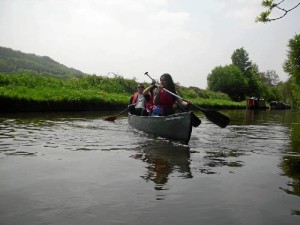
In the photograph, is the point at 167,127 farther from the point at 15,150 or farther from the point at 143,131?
the point at 15,150

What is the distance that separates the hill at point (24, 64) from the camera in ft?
204

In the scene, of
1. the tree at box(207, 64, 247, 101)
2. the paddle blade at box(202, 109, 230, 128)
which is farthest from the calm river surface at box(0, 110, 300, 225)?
the tree at box(207, 64, 247, 101)

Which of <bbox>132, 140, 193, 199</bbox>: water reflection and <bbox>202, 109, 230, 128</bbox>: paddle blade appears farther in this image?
<bbox>202, 109, 230, 128</bbox>: paddle blade

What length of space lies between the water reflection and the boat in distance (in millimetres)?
285

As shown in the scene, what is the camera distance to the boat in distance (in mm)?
9406

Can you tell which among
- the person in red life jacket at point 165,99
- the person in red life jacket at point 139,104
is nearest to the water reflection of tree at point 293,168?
the person in red life jacket at point 165,99

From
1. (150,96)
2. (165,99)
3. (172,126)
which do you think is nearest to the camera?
(172,126)

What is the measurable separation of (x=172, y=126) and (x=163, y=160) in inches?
105

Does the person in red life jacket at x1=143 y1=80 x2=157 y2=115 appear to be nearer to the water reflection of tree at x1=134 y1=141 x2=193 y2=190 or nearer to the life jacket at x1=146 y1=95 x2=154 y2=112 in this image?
the life jacket at x1=146 y1=95 x2=154 y2=112

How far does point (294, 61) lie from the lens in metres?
42.8

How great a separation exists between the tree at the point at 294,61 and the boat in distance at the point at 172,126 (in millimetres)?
35716

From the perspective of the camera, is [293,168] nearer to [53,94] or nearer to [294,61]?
[53,94]

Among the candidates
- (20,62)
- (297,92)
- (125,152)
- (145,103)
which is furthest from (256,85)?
(125,152)

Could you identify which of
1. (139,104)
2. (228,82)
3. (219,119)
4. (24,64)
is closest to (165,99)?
(219,119)
